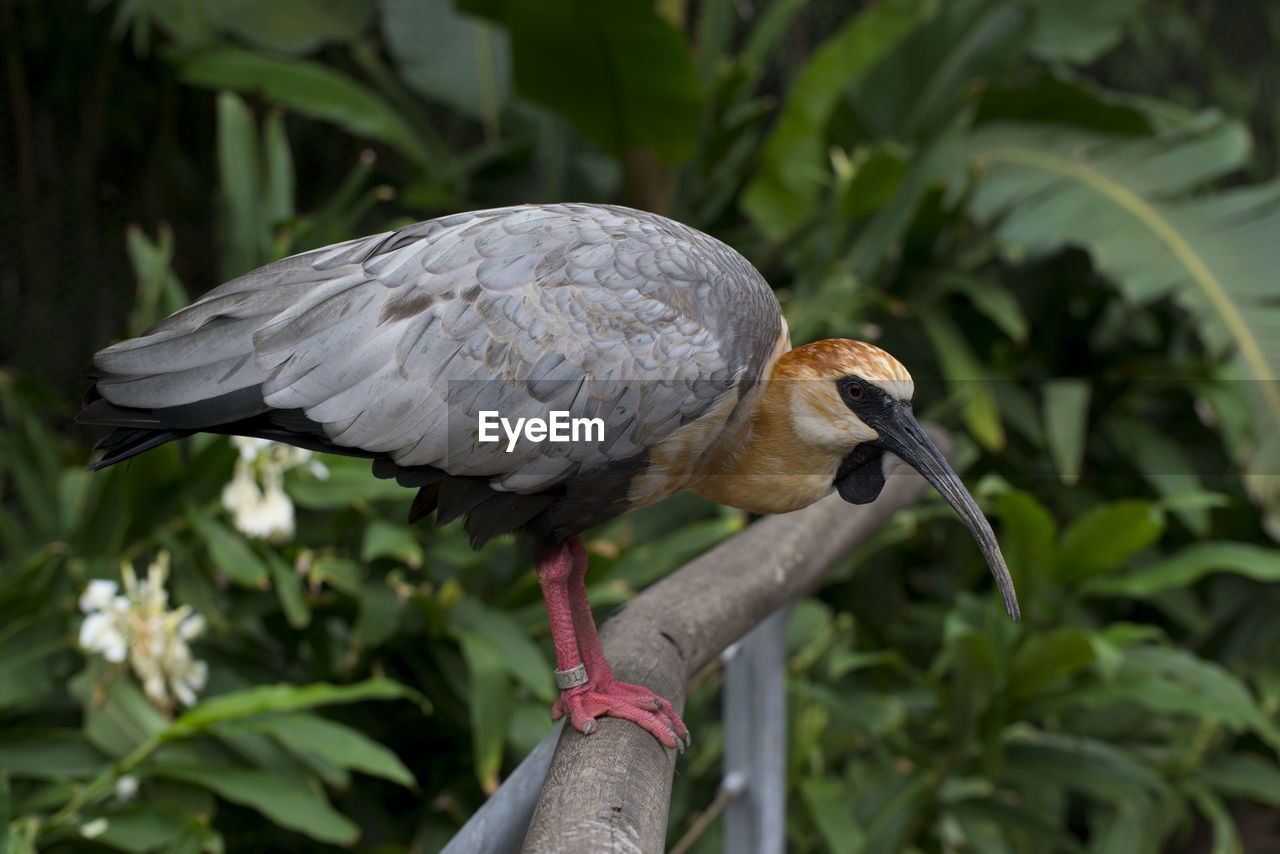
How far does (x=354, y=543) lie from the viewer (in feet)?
8.69

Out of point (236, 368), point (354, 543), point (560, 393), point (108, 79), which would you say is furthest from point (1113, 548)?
point (108, 79)

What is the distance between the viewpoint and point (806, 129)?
11.9ft

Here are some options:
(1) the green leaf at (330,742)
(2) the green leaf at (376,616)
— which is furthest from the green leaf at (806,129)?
(1) the green leaf at (330,742)

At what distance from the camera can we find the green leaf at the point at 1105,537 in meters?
2.76

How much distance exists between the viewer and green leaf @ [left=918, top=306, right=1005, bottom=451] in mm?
3227

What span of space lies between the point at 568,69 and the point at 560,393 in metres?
2.27

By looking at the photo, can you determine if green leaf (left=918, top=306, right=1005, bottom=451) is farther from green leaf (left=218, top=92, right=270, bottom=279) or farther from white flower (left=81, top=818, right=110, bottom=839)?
white flower (left=81, top=818, right=110, bottom=839)

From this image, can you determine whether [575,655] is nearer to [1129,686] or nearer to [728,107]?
[1129,686]

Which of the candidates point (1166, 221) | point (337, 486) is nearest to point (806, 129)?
point (1166, 221)

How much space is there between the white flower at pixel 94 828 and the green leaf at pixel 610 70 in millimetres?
2276

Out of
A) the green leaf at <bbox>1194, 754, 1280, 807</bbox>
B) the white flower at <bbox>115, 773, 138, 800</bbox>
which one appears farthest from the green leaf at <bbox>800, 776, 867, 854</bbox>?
the white flower at <bbox>115, 773, 138, 800</bbox>

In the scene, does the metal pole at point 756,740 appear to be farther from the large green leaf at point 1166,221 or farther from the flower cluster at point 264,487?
the large green leaf at point 1166,221

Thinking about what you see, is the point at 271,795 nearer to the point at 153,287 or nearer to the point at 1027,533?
the point at 153,287

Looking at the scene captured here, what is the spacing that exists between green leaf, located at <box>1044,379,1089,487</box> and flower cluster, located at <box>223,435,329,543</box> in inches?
88.2
